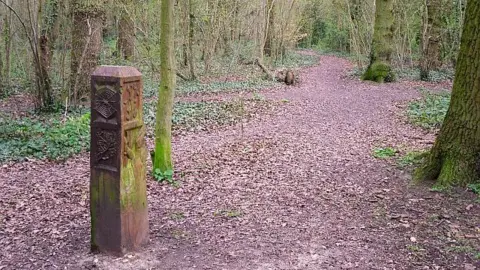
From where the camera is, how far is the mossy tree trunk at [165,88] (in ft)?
18.9

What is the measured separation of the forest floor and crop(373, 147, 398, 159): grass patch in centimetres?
23

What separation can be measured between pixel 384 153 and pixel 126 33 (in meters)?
10.7

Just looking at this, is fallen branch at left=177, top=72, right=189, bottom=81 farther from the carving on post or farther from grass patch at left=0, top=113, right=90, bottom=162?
the carving on post

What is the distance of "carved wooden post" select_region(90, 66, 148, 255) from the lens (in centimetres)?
379

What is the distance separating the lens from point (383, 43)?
1662 cm

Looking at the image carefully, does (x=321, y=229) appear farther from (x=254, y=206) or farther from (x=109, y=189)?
(x=109, y=189)

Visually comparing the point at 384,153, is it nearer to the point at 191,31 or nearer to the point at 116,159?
the point at 116,159

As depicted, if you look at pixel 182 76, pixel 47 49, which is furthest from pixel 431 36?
pixel 47 49

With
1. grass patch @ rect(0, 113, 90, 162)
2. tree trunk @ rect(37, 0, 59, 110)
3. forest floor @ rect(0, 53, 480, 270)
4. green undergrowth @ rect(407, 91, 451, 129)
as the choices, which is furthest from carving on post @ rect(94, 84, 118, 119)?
green undergrowth @ rect(407, 91, 451, 129)

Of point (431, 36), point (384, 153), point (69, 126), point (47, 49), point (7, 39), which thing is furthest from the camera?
point (431, 36)

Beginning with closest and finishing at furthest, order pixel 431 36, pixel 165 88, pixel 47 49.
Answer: pixel 165 88
pixel 47 49
pixel 431 36

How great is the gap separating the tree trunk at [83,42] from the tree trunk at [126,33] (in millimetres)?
3061

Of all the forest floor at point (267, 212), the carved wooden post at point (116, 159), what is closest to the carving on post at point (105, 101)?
the carved wooden post at point (116, 159)

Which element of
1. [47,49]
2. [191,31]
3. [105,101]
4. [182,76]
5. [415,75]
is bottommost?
[182,76]
